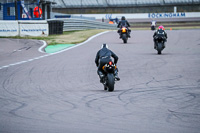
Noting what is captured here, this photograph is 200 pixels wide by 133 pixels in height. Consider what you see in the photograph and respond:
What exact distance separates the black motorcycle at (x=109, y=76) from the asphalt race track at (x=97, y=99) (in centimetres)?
20

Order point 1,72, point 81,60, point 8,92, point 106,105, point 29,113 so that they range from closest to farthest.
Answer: point 29,113 → point 106,105 → point 8,92 → point 1,72 → point 81,60

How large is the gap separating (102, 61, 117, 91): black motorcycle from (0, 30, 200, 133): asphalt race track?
0.20 metres

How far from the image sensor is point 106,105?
6898 mm

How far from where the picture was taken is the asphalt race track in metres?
5.36

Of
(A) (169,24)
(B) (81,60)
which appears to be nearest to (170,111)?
(B) (81,60)

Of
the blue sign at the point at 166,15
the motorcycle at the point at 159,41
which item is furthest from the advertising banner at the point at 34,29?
the blue sign at the point at 166,15

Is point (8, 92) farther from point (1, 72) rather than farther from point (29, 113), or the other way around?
point (1, 72)

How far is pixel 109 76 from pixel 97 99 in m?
1.27

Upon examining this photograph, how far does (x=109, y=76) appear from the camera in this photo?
8.70 metres

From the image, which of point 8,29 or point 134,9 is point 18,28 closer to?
point 8,29

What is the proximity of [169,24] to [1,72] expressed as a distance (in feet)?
153

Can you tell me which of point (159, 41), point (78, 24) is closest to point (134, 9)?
point (78, 24)

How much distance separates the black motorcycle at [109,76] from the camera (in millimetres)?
8617

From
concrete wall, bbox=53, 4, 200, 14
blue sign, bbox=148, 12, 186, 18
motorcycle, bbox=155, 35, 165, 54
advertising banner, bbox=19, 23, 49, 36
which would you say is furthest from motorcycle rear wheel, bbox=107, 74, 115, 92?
concrete wall, bbox=53, 4, 200, 14
